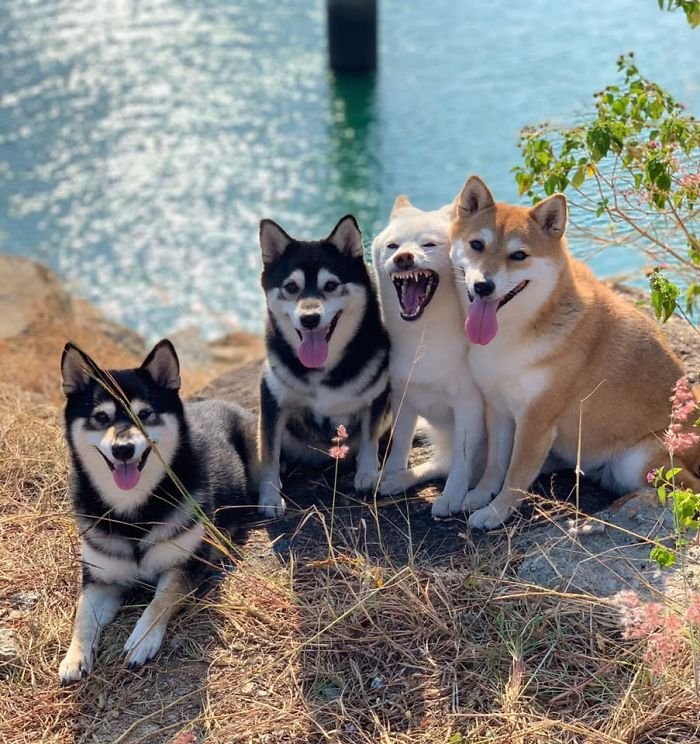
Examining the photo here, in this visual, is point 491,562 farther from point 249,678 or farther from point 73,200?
point 73,200

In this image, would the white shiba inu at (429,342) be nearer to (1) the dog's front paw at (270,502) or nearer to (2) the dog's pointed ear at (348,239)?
(2) the dog's pointed ear at (348,239)

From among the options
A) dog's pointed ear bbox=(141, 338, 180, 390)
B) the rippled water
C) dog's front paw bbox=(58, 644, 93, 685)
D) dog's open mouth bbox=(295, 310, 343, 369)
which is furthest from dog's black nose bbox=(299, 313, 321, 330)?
the rippled water

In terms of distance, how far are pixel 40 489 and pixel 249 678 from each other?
76.6 inches

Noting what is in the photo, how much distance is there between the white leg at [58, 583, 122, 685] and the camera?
12.9 feet

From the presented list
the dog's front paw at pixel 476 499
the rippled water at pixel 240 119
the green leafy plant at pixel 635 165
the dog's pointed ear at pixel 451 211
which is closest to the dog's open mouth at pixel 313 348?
the dog's pointed ear at pixel 451 211

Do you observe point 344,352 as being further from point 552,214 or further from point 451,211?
point 552,214

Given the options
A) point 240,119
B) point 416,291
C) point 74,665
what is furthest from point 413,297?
point 240,119

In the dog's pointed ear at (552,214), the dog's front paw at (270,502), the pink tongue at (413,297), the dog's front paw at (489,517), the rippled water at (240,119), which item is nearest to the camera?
the dog's pointed ear at (552,214)

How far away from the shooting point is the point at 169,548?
425 centimetres

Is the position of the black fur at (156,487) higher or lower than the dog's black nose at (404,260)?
lower

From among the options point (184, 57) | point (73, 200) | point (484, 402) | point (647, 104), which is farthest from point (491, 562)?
point (184, 57)

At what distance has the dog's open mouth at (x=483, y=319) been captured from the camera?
14.0 ft

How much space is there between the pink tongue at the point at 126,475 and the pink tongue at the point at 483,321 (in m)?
1.61

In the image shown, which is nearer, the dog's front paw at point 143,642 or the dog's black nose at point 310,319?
the dog's front paw at point 143,642
